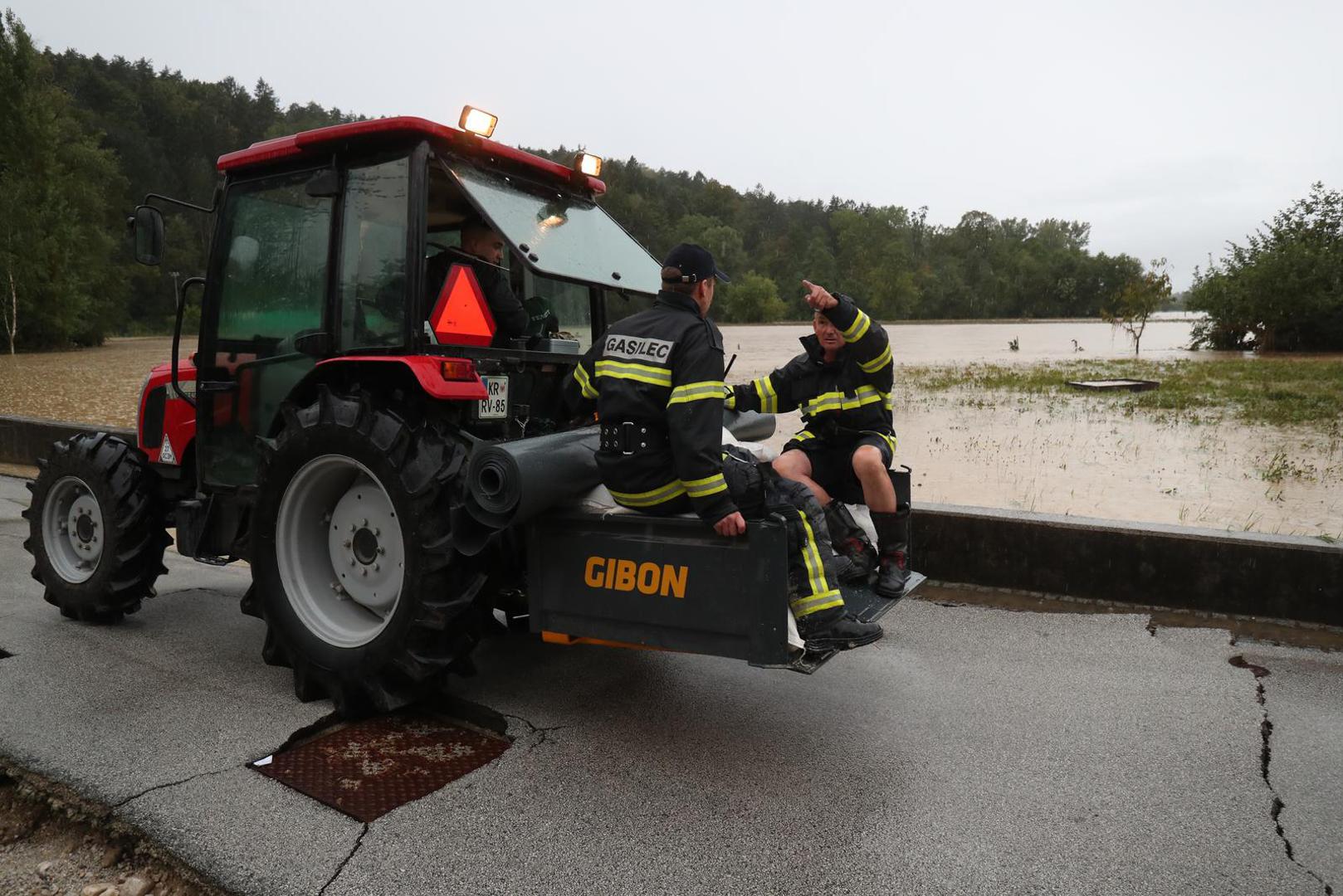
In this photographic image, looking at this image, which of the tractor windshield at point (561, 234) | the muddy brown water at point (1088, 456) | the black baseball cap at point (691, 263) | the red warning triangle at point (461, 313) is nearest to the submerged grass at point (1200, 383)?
the muddy brown water at point (1088, 456)

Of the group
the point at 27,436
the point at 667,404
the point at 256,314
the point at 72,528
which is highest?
the point at 256,314

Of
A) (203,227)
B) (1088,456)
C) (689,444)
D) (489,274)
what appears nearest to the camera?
(689,444)

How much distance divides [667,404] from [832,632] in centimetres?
97

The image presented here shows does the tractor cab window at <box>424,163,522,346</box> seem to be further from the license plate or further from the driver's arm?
Answer: the license plate

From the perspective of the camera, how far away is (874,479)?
13.3ft

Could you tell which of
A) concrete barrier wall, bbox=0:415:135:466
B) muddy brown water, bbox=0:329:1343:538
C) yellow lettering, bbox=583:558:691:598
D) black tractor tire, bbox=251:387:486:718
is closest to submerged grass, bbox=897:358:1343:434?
muddy brown water, bbox=0:329:1343:538

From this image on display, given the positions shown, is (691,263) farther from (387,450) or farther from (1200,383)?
(1200,383)

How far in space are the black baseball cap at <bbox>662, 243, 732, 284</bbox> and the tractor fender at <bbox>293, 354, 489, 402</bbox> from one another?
885 mm

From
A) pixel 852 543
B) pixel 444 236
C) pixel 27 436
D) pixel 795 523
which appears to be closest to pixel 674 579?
pixel 795 523

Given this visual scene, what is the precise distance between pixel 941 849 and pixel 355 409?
2546 mm

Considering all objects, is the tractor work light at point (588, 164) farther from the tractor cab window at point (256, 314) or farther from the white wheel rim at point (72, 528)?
the white wheel rim at point (72, 528)

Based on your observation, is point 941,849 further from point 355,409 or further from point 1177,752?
point 355,409

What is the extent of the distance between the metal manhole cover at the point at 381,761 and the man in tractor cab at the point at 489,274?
1.61 meters

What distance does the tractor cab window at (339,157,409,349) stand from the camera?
3.69 metres
